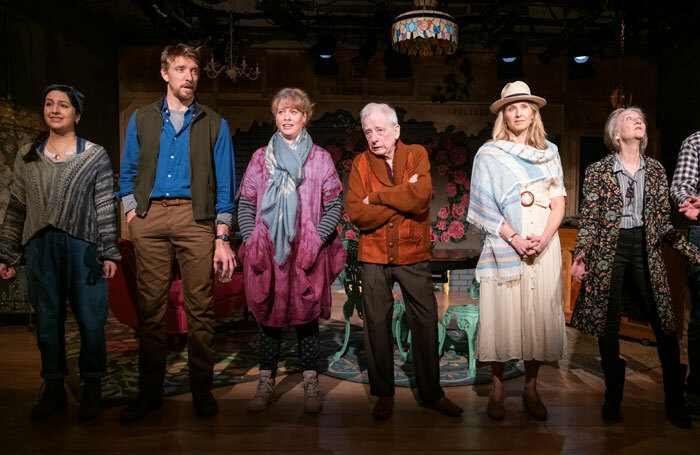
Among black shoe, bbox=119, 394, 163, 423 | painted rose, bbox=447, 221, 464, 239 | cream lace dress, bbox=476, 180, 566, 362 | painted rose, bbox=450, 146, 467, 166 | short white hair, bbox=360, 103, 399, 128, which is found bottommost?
black shoe, bbox=119, 394, 163, 423

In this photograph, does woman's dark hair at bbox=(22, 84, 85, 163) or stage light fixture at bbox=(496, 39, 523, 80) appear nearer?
woman's dark hair at bbox=(22, 84, 85, 163)

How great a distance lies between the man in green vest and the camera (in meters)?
2.37

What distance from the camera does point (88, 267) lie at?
7.91ft

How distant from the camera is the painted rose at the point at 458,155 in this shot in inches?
274

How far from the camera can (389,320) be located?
98.5 inches

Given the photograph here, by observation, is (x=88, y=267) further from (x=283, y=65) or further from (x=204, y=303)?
(x=283, y=65)

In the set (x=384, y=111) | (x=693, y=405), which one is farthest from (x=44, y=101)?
(x=693, y=405)

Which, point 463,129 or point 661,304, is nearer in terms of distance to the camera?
point 661,304

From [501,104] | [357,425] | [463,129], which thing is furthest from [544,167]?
[463,129]

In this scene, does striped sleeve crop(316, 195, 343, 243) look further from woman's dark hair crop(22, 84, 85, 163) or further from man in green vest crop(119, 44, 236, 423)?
woman's dark hair crop(22, 84, 85, 163)

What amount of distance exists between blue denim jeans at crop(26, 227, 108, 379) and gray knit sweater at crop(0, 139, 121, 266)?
0.06m

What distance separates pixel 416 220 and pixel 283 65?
5.01 meters

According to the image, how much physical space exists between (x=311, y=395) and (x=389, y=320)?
0.60 meters

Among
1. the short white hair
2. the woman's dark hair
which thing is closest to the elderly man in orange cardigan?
the short white hair
